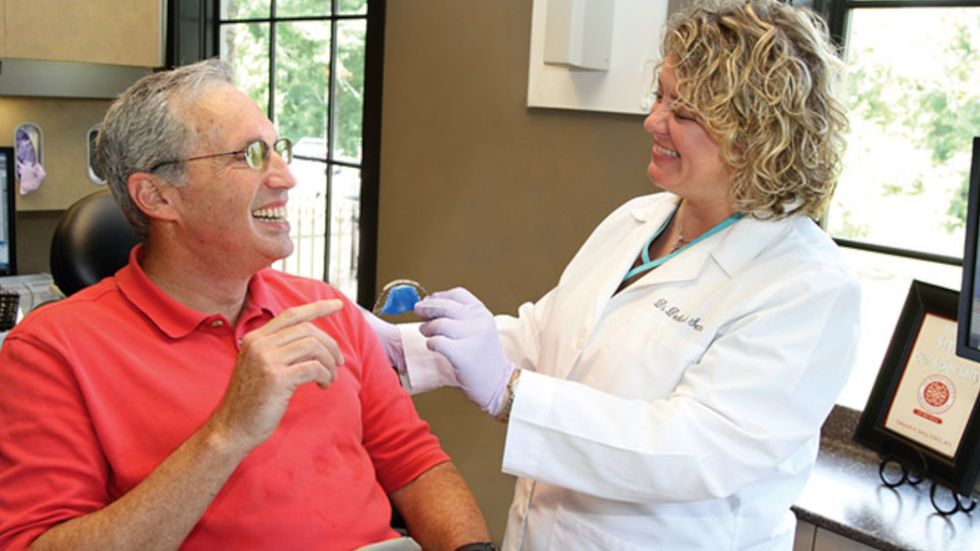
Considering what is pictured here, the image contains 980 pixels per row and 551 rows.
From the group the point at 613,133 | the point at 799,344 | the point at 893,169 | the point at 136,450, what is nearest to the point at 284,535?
the point at 136,450

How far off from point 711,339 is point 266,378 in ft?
2.03

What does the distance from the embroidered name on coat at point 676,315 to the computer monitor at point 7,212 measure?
8.20 ft

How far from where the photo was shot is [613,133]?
2.29 metres

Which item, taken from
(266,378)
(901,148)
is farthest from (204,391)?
(901,148)

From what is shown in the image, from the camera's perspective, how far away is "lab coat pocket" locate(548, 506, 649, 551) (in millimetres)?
1448

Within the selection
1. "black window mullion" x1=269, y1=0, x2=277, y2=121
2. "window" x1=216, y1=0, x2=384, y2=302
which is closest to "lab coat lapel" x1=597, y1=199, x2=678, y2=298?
Answer: "window" x1=216, y1=0, x2=384, y2=302

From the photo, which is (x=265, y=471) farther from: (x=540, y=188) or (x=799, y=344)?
(x=540, y=188)

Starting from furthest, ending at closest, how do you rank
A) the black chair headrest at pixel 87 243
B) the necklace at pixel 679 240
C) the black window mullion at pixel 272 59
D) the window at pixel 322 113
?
the black window mullion at pixel 272 59, the window at pixel 322 113, the black chair headrest at pixel 87 243, the necklace at pixel 679 240

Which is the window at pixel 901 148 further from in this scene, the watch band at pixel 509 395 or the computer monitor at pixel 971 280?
the watch band at pixel 509 395

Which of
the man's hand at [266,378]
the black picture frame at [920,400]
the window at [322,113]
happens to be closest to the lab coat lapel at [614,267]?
the man's hand at [266,378]

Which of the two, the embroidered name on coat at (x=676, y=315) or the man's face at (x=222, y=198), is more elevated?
the man's face at (x=222, y=198)

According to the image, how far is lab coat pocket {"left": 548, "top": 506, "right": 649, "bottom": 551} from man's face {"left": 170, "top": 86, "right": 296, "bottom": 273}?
599mm

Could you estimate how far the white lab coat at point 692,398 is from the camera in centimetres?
131

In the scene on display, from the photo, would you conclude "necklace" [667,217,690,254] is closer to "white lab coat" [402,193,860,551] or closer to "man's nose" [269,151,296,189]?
A: "white lab coat" [402,193,860,551]
